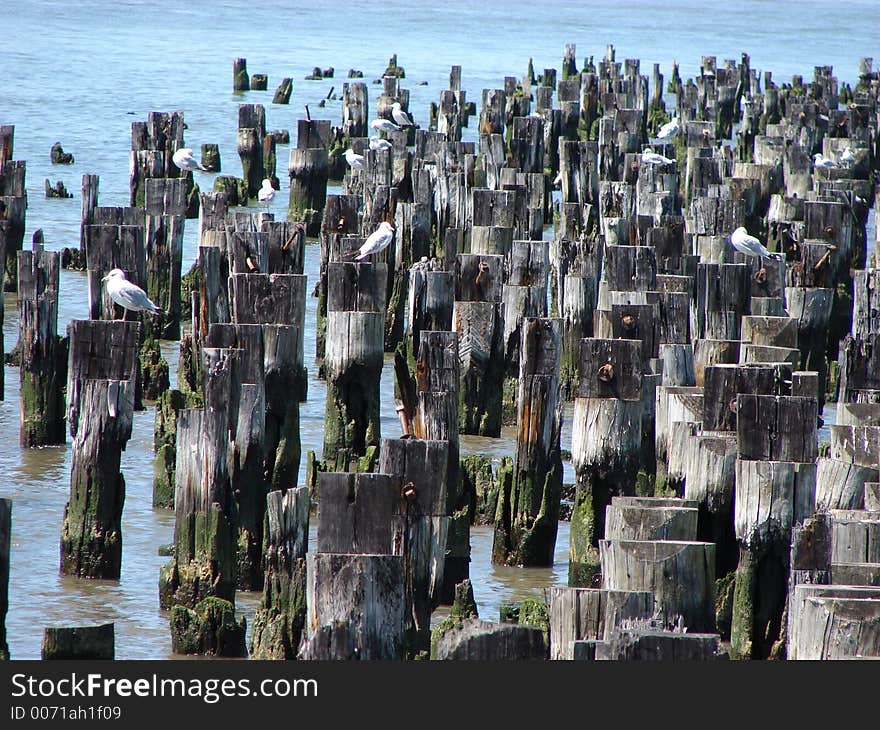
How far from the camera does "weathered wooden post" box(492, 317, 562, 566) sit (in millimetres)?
10492

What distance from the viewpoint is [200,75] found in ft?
153

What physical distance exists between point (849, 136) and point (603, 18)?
5849cm

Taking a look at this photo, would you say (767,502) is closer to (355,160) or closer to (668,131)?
(355,160)

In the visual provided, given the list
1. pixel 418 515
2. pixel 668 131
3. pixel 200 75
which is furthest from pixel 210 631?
pixel 200 75

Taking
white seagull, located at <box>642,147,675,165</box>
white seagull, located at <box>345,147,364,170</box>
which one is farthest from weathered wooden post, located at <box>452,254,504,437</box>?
white seagull, located at <box>345,147,364,170</box>

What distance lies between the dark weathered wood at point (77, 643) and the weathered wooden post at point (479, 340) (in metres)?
6.59

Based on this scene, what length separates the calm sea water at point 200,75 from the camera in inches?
396

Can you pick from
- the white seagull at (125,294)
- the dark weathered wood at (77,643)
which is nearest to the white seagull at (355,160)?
the white seagull at (125,294)

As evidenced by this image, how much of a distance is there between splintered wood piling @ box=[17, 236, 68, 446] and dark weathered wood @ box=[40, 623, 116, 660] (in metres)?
6.45

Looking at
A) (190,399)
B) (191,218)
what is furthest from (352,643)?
(191,218)

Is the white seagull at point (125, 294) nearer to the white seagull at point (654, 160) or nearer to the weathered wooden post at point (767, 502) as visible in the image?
the weathered wooden post at point (767, 502)

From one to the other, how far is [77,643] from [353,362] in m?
5.43

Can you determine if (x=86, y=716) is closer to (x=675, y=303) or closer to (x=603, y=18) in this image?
(x=675, y=303)

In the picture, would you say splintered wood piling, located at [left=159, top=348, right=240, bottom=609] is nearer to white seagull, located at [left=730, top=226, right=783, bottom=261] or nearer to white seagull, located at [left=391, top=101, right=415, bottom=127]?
white seagull, located at [left=730, top=226, right=783, bottom=261]
